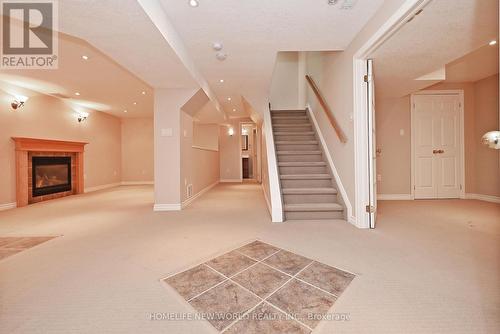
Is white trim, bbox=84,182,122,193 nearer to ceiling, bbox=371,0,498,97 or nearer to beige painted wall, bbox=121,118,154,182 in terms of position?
beige painted wall, bbox=121,118,154,182

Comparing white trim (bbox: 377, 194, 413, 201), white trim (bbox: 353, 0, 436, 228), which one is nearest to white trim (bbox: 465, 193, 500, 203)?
white trim (bbox: 377, 194, 413, 201)

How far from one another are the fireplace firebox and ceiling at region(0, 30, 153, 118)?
5.03ft

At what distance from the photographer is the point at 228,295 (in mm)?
1401

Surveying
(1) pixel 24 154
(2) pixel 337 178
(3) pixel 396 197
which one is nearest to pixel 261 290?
(2) pixel 337 178

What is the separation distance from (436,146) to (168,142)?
18.5 feet

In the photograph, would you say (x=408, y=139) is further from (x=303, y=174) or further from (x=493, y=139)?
(x=493, y=139)

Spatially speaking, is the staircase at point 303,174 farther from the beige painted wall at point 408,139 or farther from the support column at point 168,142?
the support column at point 168,142

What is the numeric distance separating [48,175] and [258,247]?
591 cm

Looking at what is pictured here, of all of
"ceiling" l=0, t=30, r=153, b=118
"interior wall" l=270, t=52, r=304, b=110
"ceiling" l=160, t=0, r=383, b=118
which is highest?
"interior wall" l=270, t=52, r=304, b=110

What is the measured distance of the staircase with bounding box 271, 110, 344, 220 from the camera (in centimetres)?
311

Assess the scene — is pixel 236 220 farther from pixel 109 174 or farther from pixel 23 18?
pixel 109 174

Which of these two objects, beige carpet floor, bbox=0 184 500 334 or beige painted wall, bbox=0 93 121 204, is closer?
beige carpet floor, bbox=0 184 500 334

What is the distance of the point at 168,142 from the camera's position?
396 cm

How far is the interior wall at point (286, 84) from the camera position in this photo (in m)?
6.39
